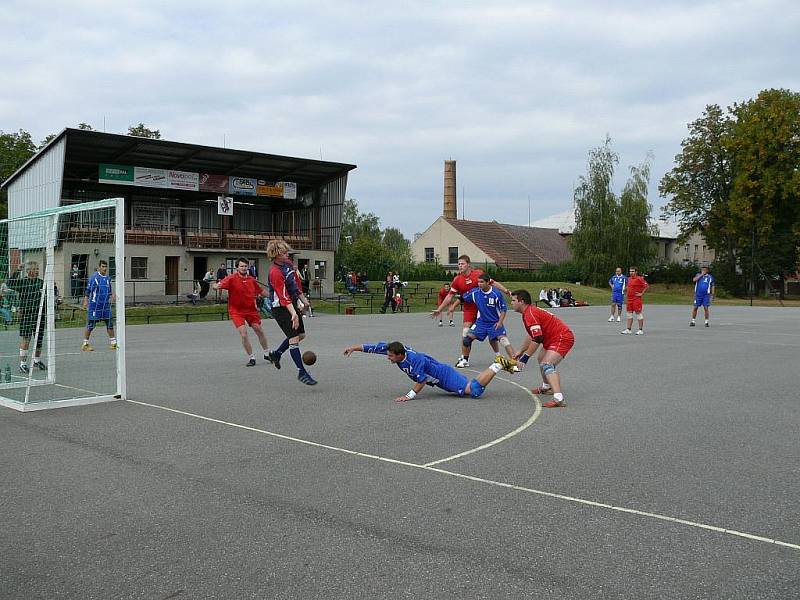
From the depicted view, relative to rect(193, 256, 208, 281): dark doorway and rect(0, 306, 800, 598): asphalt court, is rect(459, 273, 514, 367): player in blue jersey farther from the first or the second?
rect(193, 256, 208, 281): dark doorway

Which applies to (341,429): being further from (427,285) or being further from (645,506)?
(427,285)

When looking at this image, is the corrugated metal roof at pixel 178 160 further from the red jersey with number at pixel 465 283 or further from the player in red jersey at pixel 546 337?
the player in red jersey at pixel 546 337

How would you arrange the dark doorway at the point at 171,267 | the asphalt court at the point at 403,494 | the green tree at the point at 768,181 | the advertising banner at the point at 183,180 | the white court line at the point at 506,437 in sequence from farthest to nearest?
the green tree at the point at 768,181
the advertising banner at the point at 183,180
the dark doorway at the point at 171,267
the white court line at the point at 506,437
the asphalt court at the point at 403,494

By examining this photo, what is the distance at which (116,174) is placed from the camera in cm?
4494

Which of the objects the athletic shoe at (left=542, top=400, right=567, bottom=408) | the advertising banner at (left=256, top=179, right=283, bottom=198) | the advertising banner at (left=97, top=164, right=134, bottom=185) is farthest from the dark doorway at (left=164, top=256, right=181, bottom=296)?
the athletic shoe at (left=542, top=400, right=567, bottom=408)

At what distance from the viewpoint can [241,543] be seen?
15.3 feet

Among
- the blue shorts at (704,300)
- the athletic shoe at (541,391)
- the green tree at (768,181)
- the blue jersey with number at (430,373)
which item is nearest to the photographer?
the blue jersey with number at (430,373)

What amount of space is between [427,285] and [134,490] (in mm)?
50465

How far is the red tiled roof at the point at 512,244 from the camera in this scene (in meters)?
75.0

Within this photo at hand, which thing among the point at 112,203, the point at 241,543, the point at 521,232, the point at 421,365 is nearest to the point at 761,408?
the point at 421,365

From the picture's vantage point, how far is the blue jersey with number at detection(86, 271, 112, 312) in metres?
16.8

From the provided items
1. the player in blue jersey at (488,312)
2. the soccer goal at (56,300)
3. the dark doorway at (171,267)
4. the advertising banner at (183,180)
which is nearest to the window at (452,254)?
the advertising banner at (183,180)

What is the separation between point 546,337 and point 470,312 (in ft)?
14.2

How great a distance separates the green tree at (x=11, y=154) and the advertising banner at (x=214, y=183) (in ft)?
67.6
